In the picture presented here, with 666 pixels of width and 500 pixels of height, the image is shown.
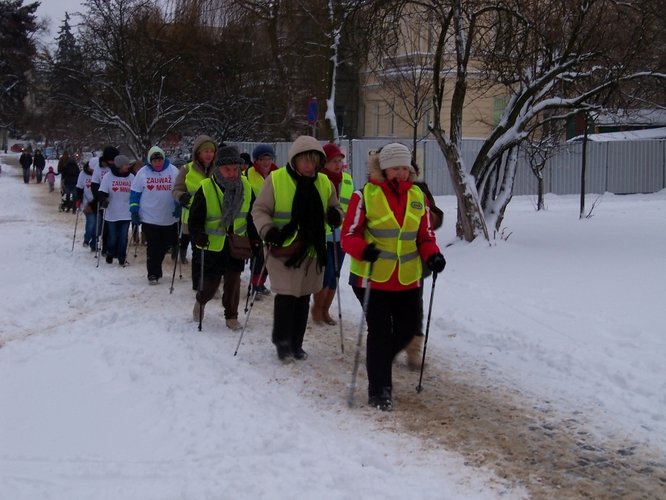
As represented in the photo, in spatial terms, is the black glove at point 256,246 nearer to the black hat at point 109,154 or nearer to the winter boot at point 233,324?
the winter boot at point 233,324

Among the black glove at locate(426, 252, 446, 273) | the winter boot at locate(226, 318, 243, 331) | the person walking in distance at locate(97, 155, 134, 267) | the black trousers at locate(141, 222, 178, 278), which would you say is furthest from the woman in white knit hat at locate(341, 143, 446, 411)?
the person walking in distance at locate(97, 155, 134, 267)

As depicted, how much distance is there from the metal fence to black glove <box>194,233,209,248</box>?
21.7m

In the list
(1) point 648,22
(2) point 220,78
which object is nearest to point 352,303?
(1) point 648,22

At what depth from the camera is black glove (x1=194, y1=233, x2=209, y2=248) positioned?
290 inches

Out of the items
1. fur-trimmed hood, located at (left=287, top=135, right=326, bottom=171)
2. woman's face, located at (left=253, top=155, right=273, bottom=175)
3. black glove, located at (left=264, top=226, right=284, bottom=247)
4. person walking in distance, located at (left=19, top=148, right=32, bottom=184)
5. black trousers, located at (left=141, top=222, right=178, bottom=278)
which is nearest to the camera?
black glove, located at (left=264, top=226, right=284, bottom=247)

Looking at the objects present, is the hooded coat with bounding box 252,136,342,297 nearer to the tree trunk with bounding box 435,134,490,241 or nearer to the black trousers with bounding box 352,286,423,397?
the black trousers with bounding box 352,286,423,397

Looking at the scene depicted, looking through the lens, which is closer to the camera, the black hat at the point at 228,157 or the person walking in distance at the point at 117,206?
the black hat at the point at 228,157

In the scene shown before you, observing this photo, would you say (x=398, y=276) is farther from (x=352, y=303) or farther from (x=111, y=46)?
(x=111, y=46)

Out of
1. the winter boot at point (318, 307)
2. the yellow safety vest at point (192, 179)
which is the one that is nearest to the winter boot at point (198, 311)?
the winter boot at point (318, 307)

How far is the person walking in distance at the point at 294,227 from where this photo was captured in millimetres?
6188

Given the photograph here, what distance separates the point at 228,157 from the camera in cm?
758

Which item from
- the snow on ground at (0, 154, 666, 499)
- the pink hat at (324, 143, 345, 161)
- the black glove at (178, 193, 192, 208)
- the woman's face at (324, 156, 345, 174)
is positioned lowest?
the snow on ground at (0, 154, 666, 499)

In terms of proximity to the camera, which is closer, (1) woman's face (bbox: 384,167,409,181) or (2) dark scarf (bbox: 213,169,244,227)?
(1) woman's face (bbox: 384,167,409,181)

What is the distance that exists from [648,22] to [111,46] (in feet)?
54.4
